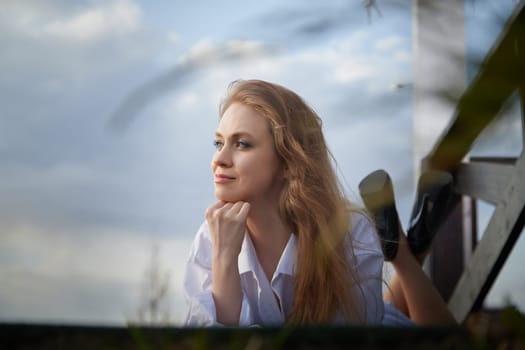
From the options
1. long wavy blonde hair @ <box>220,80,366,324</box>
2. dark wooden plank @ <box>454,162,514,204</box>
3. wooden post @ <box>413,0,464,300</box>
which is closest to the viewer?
wooden post @ <box>413,0,464,300</box>

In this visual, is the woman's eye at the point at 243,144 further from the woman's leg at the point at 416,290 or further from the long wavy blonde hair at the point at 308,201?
the woman's leg at the point at 416,290

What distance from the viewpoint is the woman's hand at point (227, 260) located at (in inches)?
59.6

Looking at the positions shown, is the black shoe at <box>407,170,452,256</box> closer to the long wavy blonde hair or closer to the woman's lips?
the long wavy blonde hair

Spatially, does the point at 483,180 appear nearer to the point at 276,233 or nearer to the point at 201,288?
the point at 276,233

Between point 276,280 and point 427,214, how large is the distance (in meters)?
0.98

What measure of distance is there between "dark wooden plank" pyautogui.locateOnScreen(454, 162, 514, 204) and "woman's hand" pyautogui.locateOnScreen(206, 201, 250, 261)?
1.03 metres

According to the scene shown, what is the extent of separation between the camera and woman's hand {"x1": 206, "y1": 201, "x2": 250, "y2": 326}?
151 centimetres

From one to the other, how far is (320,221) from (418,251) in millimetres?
980

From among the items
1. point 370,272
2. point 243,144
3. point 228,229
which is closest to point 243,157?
point 243,144

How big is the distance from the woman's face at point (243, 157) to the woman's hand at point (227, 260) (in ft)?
0.29

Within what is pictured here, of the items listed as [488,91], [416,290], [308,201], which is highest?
[488,91]

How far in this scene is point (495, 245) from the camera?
202 centimetres

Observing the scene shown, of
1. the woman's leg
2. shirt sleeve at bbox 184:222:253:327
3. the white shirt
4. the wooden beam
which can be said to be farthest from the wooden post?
the woman's leg

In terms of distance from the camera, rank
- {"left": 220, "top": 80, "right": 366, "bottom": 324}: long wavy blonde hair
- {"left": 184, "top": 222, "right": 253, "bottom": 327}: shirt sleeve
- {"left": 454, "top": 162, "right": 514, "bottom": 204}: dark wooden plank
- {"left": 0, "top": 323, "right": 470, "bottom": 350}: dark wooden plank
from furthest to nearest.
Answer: {"left": 454, "top": 162, "right": 514, "bottom": 204}: dark wooden plank
{"left": 220, "top": 80, "right": 366, "bottom": 324}: long wavy blonde hair
{"left": 184, "top": 222, "right": 253, "bottom": 327}: shirt sleeve
{"left": 0, "top": 323, "right": 470, "bottom": 350}: dark wooden plank
